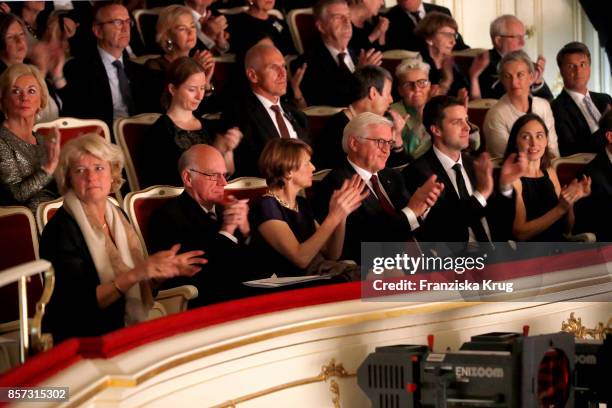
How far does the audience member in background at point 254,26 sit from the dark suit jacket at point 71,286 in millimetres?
1221

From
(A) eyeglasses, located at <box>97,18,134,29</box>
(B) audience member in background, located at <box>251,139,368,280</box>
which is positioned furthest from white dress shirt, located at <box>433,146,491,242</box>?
(A) eyeglasses, located at <box>97,18,134,29</box>

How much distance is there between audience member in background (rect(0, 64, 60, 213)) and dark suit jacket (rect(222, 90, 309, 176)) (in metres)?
0.53

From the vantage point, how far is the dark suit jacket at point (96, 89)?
2.76m

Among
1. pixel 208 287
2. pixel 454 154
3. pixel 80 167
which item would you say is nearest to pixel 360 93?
Result: pixel 454 154

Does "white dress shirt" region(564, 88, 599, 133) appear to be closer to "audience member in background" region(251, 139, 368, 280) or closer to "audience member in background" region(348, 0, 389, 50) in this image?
"audience member in background" region(348, 0, 389, 50)

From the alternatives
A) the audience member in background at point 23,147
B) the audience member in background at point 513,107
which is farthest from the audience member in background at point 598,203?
the audience member in background at point 23,147

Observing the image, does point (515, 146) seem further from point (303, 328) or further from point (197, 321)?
point (197, 321)

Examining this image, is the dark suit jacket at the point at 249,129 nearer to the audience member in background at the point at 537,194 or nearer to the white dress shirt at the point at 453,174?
the white dress shirt at the point at 453,174

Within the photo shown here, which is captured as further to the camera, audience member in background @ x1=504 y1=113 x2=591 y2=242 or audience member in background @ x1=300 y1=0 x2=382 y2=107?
audience member in background @ x1=300 y1=0 x2=382 y2=107

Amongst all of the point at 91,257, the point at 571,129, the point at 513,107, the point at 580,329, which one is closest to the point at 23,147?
the point at 91,257

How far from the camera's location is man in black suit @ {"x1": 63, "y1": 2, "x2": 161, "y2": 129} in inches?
109

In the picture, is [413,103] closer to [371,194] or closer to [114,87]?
[371,194]

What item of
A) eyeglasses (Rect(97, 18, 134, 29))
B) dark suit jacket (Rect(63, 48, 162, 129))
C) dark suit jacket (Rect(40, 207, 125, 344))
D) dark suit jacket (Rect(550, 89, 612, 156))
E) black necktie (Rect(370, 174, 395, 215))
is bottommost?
dark suit jacket (Rect(40, 207, 125, 344))

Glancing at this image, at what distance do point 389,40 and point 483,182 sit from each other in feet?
2.88
